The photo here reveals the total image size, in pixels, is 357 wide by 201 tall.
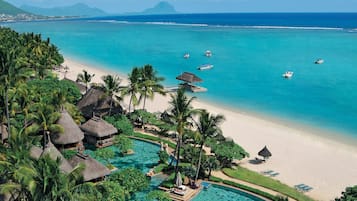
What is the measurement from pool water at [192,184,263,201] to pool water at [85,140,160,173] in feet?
14.4

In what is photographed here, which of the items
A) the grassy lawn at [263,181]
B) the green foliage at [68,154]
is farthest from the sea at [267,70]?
the green foliage at [68,154]

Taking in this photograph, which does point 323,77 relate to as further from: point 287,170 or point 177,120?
point 177,120

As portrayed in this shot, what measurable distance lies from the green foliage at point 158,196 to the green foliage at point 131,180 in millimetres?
850

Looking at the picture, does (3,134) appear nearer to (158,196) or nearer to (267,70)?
(158,196)

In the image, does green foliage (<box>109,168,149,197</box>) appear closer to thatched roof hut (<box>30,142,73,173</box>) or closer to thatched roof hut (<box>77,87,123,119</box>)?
thatched roof hut (<box>30,142,73,173</box>)

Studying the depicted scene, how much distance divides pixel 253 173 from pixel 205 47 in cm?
7602

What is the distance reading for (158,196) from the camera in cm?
1928

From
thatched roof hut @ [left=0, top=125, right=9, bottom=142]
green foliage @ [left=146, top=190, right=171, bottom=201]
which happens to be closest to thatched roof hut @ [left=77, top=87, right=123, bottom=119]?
thatched roof hut @ [left=0, top=125, right=9, bottom=142]

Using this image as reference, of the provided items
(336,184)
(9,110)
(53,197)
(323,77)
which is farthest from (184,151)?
(323,77)

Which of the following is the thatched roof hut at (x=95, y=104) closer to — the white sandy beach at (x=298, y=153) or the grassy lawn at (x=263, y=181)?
the white sandy beach at (x=298, y=153)

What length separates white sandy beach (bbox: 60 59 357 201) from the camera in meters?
25.0

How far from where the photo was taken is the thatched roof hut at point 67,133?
25.0 metres

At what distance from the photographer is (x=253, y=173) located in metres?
25.2

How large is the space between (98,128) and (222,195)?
34.5ft
